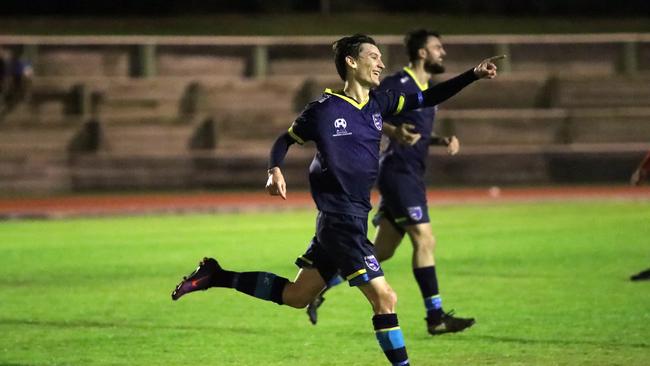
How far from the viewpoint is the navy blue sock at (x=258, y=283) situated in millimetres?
8406

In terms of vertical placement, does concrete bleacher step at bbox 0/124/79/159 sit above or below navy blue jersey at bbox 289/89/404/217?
below

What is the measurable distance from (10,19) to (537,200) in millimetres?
22387

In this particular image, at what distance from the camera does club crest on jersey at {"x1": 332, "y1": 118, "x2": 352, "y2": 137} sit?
774cm

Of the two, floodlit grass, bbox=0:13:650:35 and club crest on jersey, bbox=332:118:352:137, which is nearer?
club crest on jersey, bbox=332:118:352:137

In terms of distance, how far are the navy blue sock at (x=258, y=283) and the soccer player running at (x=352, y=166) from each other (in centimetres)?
46

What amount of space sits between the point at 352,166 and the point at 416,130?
2943 millimetres

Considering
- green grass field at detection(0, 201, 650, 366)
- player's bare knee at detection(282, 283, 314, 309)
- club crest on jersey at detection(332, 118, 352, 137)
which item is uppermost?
club crest on jersey at detection(332, 118, 352, 137)

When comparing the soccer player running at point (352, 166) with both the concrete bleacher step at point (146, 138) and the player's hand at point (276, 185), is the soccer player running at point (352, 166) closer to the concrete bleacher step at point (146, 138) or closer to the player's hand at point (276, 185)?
the player's hand at point (276, 185)

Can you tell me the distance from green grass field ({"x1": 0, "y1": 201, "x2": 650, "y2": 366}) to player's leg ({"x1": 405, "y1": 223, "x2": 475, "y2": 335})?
129 mm

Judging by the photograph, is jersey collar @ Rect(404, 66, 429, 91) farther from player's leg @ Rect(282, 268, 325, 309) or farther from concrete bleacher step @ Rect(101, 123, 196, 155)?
concrete bleacher step @ Rect(101, 123, 196, 155)

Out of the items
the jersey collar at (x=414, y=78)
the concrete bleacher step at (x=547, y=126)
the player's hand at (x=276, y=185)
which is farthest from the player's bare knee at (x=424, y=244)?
the concrete bleacher step at (x=547, y=126)

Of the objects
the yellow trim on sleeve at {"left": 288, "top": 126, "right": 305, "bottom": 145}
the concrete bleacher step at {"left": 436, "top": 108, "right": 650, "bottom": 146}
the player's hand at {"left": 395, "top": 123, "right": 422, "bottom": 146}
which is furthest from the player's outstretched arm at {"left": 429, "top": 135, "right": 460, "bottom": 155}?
the concrete bleacher step at {"left": 436, "top": 108, "right": 650, "bottom": 146}

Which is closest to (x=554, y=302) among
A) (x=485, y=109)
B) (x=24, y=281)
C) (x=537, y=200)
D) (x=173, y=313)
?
(x=173, y=313)

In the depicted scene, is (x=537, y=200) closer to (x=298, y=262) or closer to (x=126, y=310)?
(x=126, y=310)
